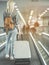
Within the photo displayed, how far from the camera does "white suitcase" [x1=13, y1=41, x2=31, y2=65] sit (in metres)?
4.71

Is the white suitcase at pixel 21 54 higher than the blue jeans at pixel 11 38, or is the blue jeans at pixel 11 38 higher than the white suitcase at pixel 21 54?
the blue jeans at pixel 11 38

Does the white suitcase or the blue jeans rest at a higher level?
the blue jeans

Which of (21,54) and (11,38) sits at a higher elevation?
(11,38)

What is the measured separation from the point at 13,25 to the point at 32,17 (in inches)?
682

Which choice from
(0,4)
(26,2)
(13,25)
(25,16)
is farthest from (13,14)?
(25,16)

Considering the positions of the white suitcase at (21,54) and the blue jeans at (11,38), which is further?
the blue jeans at (11,38)

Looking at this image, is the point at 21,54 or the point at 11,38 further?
the point at 11,38

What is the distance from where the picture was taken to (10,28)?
16.7 ft

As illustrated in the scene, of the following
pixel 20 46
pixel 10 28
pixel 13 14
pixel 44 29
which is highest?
pixel 13 14

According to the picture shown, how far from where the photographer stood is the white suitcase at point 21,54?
4.71 meters

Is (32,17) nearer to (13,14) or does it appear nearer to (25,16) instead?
(25,16)

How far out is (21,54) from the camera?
481cm

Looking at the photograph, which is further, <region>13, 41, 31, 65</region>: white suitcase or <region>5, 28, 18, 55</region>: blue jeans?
<region>5, 28, 18, 55</region>: blue jeans

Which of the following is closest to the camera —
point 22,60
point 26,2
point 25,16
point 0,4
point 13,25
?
point 22,60
